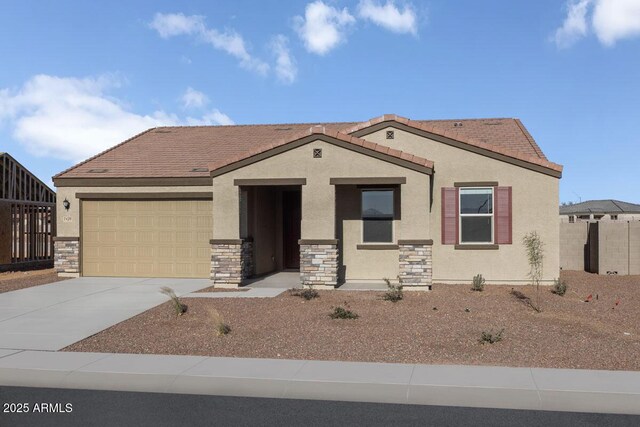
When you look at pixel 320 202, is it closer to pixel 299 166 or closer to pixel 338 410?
pixel 299 166

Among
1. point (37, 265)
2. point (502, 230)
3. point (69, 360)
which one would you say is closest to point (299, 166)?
point (502, 230)

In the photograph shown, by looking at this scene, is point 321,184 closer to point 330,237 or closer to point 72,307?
point 330,237

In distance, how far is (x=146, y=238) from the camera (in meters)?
17.5

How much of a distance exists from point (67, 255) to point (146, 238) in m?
2.54

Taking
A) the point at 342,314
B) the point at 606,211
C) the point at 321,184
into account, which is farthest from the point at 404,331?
the point at 606,211

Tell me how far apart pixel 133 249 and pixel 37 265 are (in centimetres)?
771

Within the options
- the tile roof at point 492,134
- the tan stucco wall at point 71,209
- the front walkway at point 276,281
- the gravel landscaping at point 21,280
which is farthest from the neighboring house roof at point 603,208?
the gravel landscaping at point 21,280

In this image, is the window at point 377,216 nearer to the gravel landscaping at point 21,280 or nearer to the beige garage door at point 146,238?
the beige garage door at point 146,238

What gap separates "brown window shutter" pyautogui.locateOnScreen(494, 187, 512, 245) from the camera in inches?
611

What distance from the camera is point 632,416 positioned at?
19.5ft

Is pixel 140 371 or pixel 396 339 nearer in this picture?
pixel 140 371

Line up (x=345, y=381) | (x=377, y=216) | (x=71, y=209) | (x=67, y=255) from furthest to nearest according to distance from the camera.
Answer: (x=71, y=209) < (x=67, y=255) < (x=377, y=216) < (x=345, y=381)

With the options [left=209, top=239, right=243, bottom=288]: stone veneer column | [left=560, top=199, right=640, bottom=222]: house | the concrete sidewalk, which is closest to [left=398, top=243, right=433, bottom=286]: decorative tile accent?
[left=209, top=239, right=243, bottom=288]: stone veneer column

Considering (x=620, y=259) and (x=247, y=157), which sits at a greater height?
(x=247, y=157)
